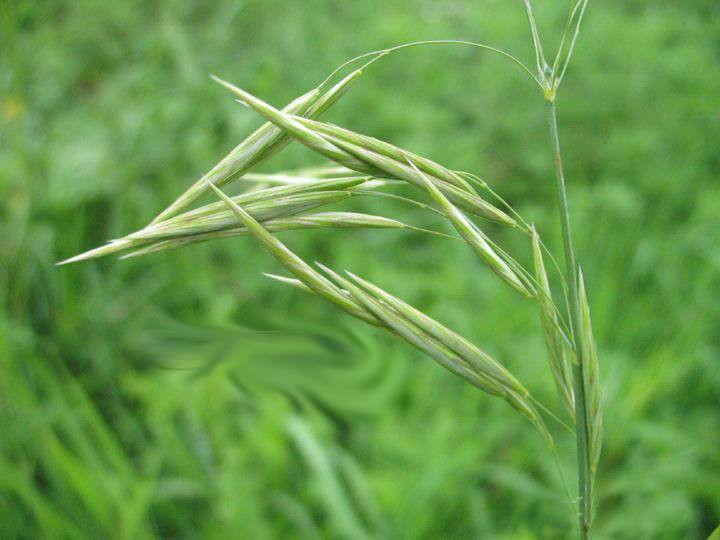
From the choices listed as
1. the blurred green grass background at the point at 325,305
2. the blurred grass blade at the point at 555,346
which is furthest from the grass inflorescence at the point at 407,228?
the blurred green grass background at the point at 325,305

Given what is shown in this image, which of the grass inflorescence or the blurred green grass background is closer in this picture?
the grass inflorescence

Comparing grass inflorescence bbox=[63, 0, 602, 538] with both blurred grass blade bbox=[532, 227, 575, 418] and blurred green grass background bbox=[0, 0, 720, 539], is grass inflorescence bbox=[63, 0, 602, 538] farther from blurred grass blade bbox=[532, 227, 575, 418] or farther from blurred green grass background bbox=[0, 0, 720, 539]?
blurred green grass background bbox=[0, 0, 720, 539]

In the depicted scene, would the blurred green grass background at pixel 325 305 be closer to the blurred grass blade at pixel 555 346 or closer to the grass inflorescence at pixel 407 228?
the grass inflorescence at pixel 407 228

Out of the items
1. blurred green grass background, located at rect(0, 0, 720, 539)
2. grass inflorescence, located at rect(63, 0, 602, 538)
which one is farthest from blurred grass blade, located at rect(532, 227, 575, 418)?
blurred green grass background, located at rect(0, 0, 720, 539)

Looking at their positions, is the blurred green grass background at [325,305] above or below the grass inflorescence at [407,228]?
below

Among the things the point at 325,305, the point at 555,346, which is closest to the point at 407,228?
the point at 555,346

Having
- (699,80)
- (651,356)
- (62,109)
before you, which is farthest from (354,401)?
(62,109)

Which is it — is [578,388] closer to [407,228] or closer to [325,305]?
[407,228]

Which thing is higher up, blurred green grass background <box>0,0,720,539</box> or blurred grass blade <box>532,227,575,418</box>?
blurred grass blade <box>532,227,575,418</box>

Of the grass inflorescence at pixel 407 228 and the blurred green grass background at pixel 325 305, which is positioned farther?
the blurred green grass background at pixel 325 305

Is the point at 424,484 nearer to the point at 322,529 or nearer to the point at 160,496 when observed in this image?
the point at 322,529
